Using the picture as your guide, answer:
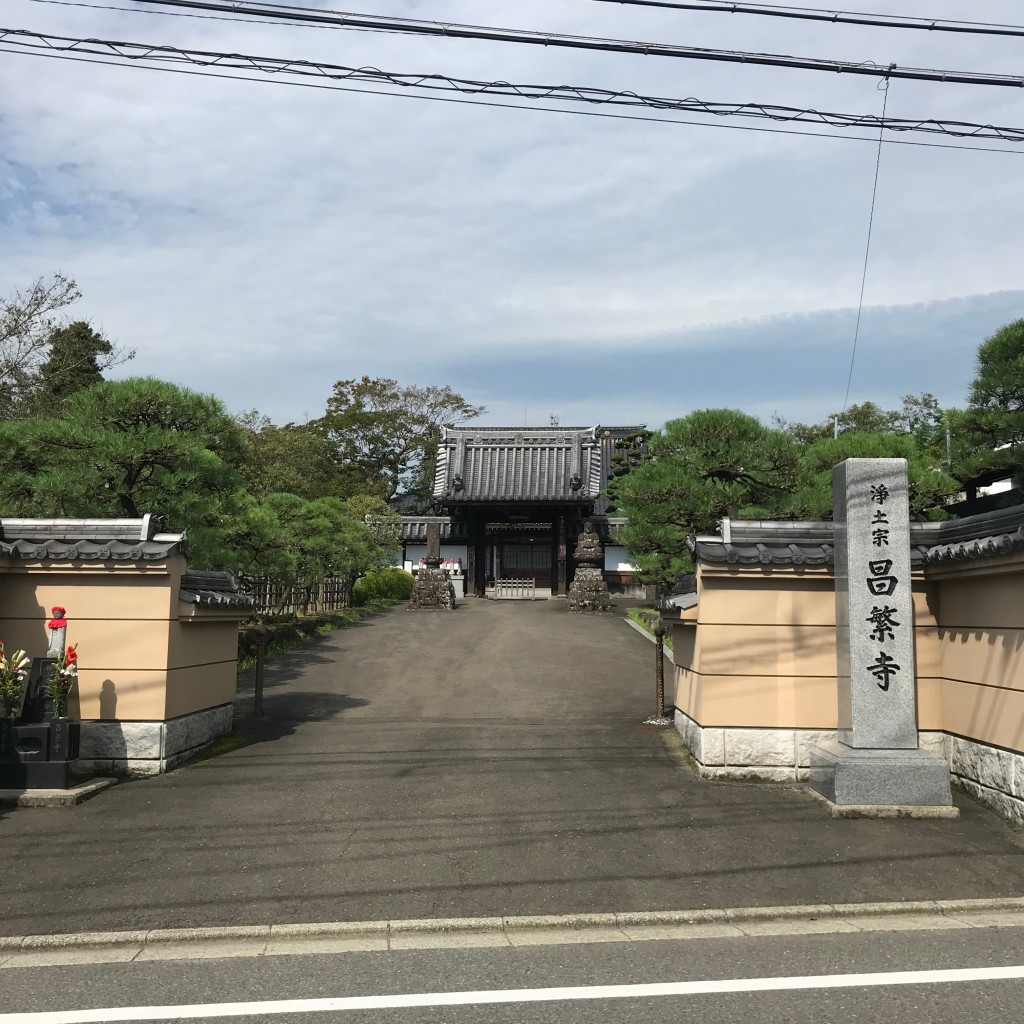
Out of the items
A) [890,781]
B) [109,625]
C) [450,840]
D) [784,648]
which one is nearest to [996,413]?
[784,648]

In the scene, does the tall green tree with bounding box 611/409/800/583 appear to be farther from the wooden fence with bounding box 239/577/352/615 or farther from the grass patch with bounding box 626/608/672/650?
the wooden fence with bounding box 239/577/352/615

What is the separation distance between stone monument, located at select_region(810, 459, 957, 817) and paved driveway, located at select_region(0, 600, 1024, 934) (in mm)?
350

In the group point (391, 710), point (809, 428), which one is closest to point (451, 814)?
point (391, 710)

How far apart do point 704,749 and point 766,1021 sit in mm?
5133

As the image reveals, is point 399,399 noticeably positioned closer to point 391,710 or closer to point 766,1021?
point 391,710

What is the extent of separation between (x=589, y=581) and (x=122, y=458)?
2043 cm

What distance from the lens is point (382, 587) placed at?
33781 millimetres

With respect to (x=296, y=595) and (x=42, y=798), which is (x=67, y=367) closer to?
(x=296, y=595)

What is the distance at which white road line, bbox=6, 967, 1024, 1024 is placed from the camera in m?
4.41

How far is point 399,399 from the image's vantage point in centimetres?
4391

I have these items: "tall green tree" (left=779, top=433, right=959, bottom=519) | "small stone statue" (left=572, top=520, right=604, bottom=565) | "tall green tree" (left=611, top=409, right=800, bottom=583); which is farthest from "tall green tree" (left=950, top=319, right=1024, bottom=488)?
"small stone statue" (left=572, top=520, right=604, bottom=565)

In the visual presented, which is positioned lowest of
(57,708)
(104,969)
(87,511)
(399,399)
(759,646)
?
(104,969)

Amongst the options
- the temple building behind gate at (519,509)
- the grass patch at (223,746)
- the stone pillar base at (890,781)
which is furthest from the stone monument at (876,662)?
the temple building behind gate at (519,509)

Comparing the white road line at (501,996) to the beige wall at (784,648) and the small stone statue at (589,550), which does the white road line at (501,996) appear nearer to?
the beige wall at (784,648)
